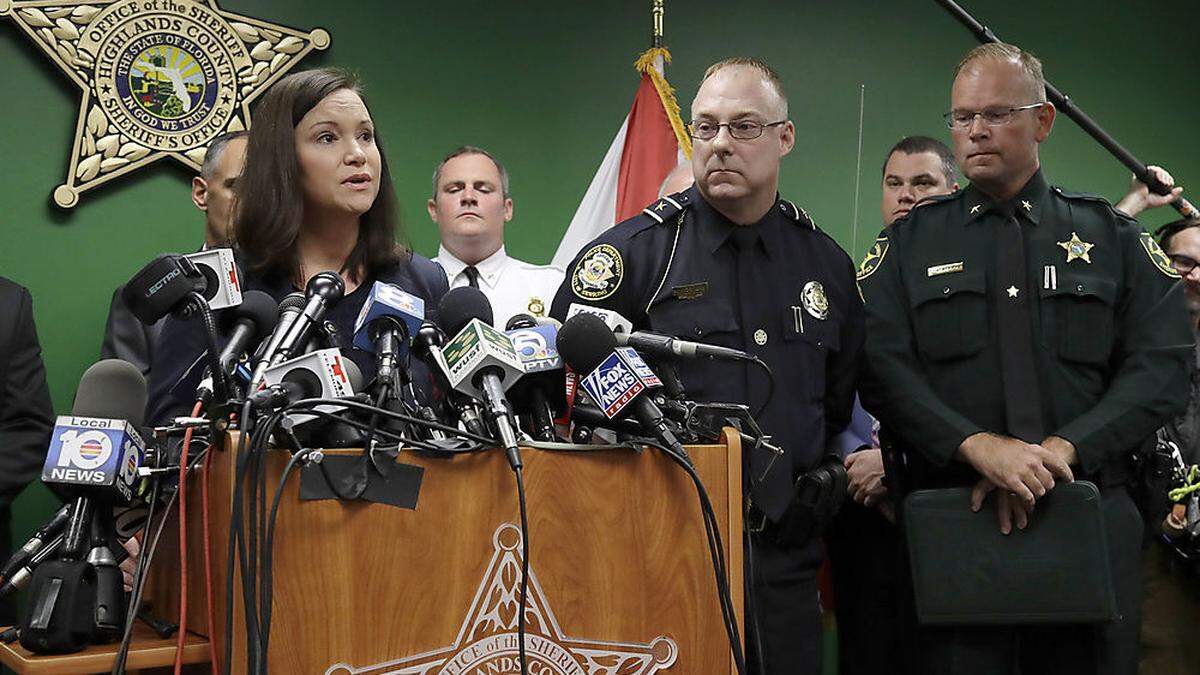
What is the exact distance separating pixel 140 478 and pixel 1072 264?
1.89 meters

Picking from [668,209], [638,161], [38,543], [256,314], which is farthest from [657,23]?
[38,543]

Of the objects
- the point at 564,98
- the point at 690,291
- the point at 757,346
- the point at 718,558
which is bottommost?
the point at 718,558

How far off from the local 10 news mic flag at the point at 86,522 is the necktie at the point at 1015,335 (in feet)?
5.53

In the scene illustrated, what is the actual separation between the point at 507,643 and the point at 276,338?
465 mm

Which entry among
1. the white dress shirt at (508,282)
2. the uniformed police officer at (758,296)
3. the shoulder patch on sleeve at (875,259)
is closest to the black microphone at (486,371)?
the uniformed police officer at (758,296)

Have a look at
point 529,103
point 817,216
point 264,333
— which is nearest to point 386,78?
point 529,103

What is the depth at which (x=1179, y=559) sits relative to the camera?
3.30 metres

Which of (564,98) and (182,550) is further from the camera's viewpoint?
(564,98)

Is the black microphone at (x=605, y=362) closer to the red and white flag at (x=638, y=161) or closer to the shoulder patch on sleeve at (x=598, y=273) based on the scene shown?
the shoulder patch on sleeve at (x=598, y=273)

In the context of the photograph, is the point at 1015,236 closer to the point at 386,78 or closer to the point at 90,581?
the point at 90,581

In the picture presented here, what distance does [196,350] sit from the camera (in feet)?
6.29

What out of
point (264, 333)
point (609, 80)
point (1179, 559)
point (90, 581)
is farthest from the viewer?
point (609, 80)

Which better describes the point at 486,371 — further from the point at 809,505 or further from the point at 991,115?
the point at 991,115

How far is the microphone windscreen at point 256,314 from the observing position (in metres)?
1.60
